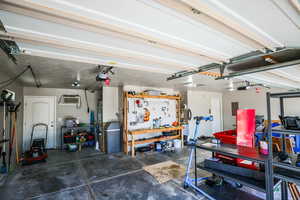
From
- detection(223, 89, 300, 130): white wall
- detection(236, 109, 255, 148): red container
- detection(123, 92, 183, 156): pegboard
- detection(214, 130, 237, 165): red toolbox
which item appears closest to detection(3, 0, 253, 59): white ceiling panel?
detection(236, 109, 255, 148): red container

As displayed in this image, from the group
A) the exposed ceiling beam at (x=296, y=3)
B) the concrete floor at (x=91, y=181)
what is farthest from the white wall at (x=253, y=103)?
the exposed ceiling beam at (x=296, y=3)

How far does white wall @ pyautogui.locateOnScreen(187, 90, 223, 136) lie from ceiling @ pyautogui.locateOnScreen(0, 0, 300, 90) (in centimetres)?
509

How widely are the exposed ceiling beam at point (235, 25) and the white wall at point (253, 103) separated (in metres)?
5.67

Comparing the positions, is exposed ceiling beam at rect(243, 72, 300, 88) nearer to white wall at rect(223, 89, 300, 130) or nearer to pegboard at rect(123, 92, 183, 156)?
white wall at rect(223, 89, 300, 130)

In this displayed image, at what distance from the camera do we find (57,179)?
303 cm

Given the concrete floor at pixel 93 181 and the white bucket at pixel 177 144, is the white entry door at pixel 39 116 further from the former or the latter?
the white bucket at pixel 177 144

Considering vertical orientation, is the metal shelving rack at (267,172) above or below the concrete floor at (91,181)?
above

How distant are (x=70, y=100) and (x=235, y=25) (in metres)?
6.14

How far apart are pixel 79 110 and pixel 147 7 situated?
19.6 ft

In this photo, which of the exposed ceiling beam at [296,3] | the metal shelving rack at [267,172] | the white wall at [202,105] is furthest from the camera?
the white wall at [202,105]

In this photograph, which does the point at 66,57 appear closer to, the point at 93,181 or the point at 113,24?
the point at 113,24

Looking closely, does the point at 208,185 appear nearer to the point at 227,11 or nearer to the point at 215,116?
the point at 227,11

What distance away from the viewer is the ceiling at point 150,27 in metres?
0.96

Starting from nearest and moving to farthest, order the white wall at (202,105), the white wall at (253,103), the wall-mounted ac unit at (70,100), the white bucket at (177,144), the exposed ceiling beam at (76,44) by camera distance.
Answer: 1. the exposed ceiling beam at (76,44)
2. the white bucket at (177,144)
3. the white wall at (253,103)
4. the wall-mounted ac unit at (70,100)
5. the white wall at (202,105)
